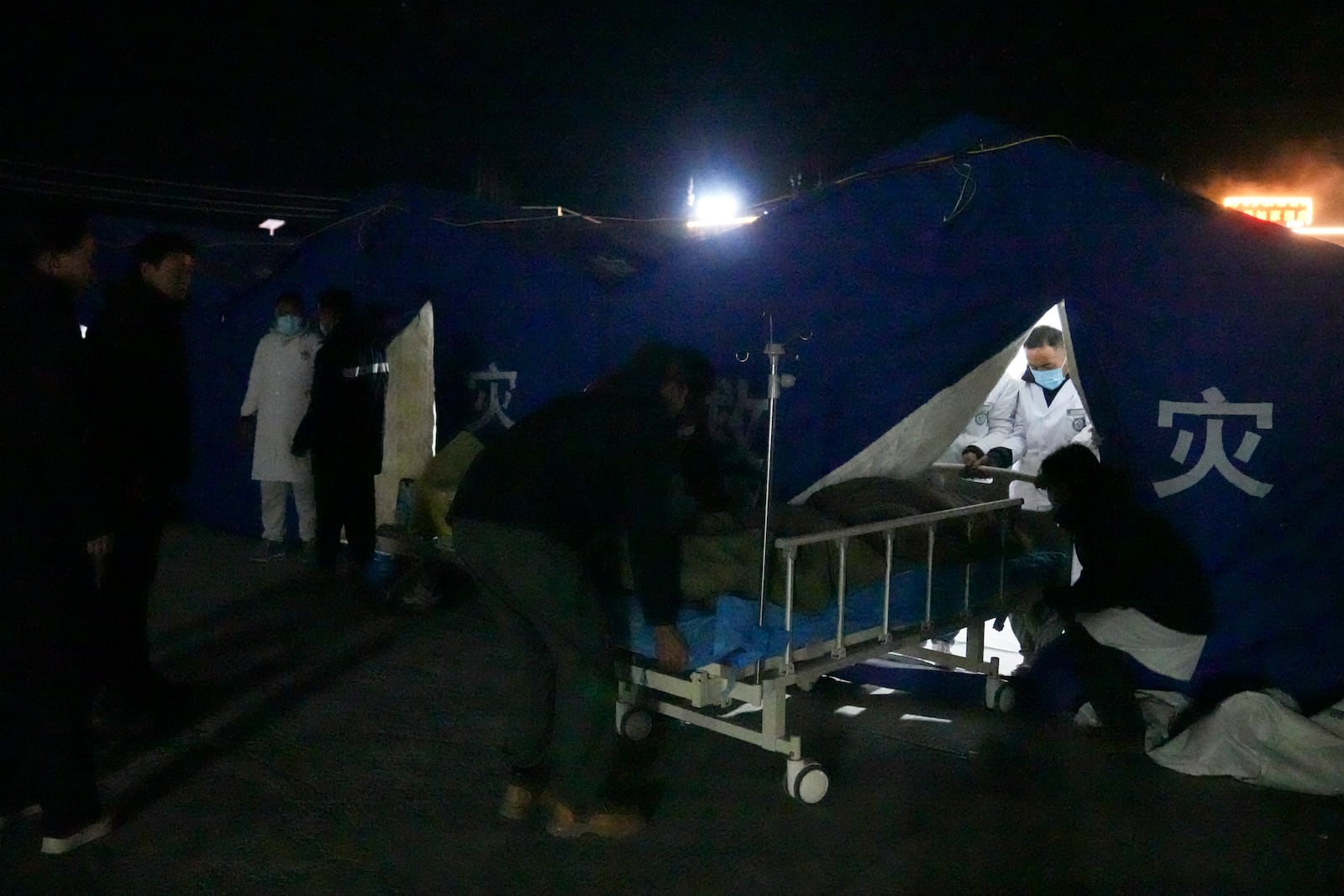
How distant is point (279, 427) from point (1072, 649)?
16.6ft

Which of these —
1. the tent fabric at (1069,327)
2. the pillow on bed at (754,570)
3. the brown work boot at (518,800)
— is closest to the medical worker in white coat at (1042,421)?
the tent fabric at (1069,327)

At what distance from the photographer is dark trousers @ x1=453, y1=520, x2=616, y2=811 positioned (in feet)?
9.75

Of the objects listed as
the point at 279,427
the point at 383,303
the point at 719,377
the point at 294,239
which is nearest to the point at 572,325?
the point at 719,377

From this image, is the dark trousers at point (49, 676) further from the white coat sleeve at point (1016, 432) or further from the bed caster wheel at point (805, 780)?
the white coat sleeve at point (1016, 432)

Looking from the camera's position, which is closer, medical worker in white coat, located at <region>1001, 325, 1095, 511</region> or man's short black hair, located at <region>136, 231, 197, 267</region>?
man's short black hair, located at <region>136, 231, 197, 267</region>

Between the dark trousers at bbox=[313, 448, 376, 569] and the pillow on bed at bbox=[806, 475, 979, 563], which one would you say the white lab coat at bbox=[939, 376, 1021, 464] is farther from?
the dark trousers at bbox=[313, 448, 376, 569]

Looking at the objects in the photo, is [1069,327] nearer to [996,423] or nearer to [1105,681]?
[1105,681]

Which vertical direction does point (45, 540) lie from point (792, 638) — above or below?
above

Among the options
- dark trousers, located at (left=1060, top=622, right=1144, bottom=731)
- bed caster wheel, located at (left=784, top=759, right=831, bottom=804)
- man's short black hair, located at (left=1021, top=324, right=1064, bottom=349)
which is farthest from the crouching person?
man's short black hair, located at (left=1021, top=324, right=1064, bottom=349)

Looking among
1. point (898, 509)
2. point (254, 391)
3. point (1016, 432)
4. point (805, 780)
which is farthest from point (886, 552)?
point (254, 391)

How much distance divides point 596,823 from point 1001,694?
2.09 meters

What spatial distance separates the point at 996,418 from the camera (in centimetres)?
603

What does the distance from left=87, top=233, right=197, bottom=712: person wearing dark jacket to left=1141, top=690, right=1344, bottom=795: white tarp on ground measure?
3.93m

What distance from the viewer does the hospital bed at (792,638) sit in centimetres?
325
